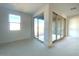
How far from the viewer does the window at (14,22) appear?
7.00m

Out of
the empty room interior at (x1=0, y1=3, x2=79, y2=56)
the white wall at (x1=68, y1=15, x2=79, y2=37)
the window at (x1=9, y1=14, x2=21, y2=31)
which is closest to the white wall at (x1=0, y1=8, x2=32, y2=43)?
the empty room interior at (x1=0, y1=3, x2=79, y2=56)

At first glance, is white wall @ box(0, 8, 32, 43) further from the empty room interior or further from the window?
the window

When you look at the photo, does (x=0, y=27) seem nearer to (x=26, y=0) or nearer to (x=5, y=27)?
(x=5, y=27)

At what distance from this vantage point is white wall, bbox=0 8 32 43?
638 cm

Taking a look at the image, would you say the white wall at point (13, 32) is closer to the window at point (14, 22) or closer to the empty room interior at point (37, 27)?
the empty room interior at point (37, 27)

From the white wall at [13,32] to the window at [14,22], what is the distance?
214mm

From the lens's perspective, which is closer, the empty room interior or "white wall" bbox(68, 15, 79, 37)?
the empty room interior

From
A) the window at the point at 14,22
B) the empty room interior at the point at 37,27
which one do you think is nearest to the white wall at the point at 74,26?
the empty room interior at the point at 37,27

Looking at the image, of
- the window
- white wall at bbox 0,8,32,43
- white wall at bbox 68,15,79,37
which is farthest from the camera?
white wall at bbox 68,15,79,37

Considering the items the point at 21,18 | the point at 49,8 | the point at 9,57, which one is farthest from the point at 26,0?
the point at 21,18

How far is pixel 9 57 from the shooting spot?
355 centimetres

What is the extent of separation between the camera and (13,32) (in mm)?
7262

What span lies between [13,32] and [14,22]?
67 centimetres

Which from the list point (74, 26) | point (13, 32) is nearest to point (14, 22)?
point (13, 32)
